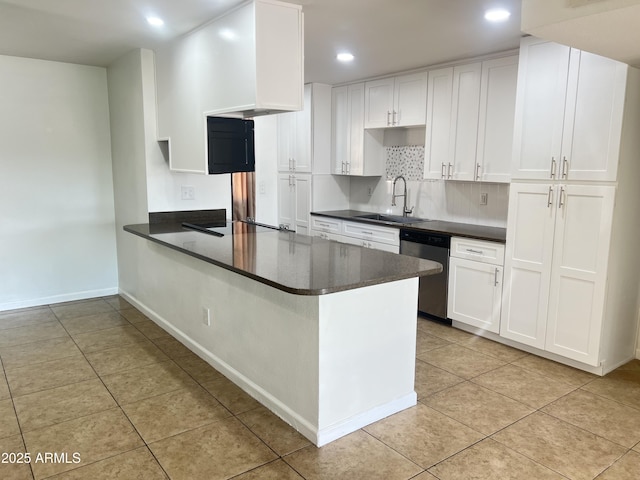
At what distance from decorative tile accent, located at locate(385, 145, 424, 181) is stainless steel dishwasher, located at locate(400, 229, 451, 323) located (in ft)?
2.94

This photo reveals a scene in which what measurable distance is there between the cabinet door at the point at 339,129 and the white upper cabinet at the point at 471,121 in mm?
1161

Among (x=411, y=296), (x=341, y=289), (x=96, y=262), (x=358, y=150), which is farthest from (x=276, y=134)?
(x=341, y=289)

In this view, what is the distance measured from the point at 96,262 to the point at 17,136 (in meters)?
1.40

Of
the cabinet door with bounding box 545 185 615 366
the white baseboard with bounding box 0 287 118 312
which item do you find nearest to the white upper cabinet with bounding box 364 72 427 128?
the cabinet door with bounding box 545 185 615 366

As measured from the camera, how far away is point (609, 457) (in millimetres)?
2303

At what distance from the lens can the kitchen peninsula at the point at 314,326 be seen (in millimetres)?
2318

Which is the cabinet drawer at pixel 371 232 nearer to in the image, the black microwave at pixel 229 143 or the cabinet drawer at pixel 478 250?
the cabinet drawer at pixel 478 250

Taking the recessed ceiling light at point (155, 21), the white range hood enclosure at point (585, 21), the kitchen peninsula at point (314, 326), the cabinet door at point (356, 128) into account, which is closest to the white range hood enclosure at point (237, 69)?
the recessed ceiling light at point (155, 21)

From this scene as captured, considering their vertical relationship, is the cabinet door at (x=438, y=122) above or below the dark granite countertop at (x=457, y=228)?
above

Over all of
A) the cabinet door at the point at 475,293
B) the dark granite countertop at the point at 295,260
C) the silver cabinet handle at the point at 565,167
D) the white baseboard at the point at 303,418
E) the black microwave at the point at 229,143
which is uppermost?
the black microwave at the point at 229,143

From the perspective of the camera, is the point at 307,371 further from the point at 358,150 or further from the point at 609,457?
the point at 358,150

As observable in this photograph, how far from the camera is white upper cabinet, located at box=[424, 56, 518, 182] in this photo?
384 cm

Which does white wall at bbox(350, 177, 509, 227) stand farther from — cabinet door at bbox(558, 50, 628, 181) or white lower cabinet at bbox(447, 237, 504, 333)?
cabinet door at bbox(558, 50, 628, 181)

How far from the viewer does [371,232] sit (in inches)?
185
